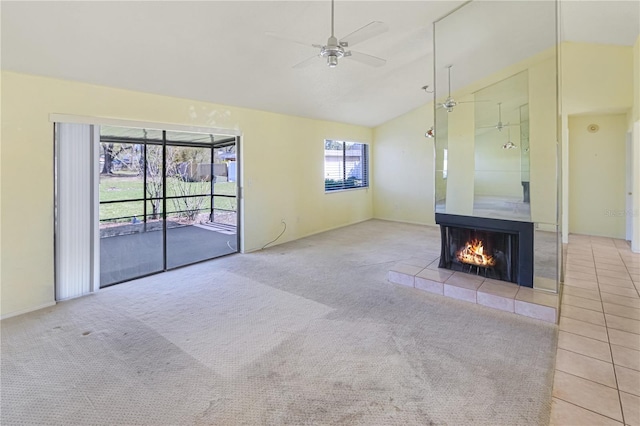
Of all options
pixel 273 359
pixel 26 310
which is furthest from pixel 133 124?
pixel 273 359

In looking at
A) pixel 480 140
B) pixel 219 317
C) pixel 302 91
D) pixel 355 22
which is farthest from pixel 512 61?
pixel 219 317

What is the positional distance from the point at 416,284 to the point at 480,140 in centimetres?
197

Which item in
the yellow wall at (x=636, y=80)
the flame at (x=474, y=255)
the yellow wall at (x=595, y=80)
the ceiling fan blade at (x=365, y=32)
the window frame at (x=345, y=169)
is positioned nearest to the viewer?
the ceiling fan blade at (x=365, y=32)

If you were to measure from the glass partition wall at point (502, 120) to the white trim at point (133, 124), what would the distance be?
10.5 ft

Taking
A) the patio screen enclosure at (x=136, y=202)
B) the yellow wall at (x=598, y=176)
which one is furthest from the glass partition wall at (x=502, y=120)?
the yellow wall at (x=598, y=176)

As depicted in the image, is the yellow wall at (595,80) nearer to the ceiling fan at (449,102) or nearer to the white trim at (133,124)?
the ceiling fan at (449,102)

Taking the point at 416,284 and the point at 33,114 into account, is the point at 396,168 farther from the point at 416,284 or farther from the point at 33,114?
the point at 33,114

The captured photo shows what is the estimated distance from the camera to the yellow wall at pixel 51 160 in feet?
10.2

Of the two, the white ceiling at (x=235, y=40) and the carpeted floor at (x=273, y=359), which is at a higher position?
the white ceiling at (x=235, y=40)

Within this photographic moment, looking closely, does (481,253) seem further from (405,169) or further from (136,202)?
(136,202)

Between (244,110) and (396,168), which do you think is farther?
(396,168)

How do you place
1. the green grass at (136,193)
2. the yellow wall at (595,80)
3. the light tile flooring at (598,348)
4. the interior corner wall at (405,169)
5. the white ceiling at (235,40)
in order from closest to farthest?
the light tile flooring at (598,348)
the white ceiling at (235,40)
the green grass at (136,193)
the yellow wall at (595,80)
the interior corner wall at (405,169)

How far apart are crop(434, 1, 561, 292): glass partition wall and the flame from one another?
39 cm

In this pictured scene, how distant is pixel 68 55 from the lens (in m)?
3.01
